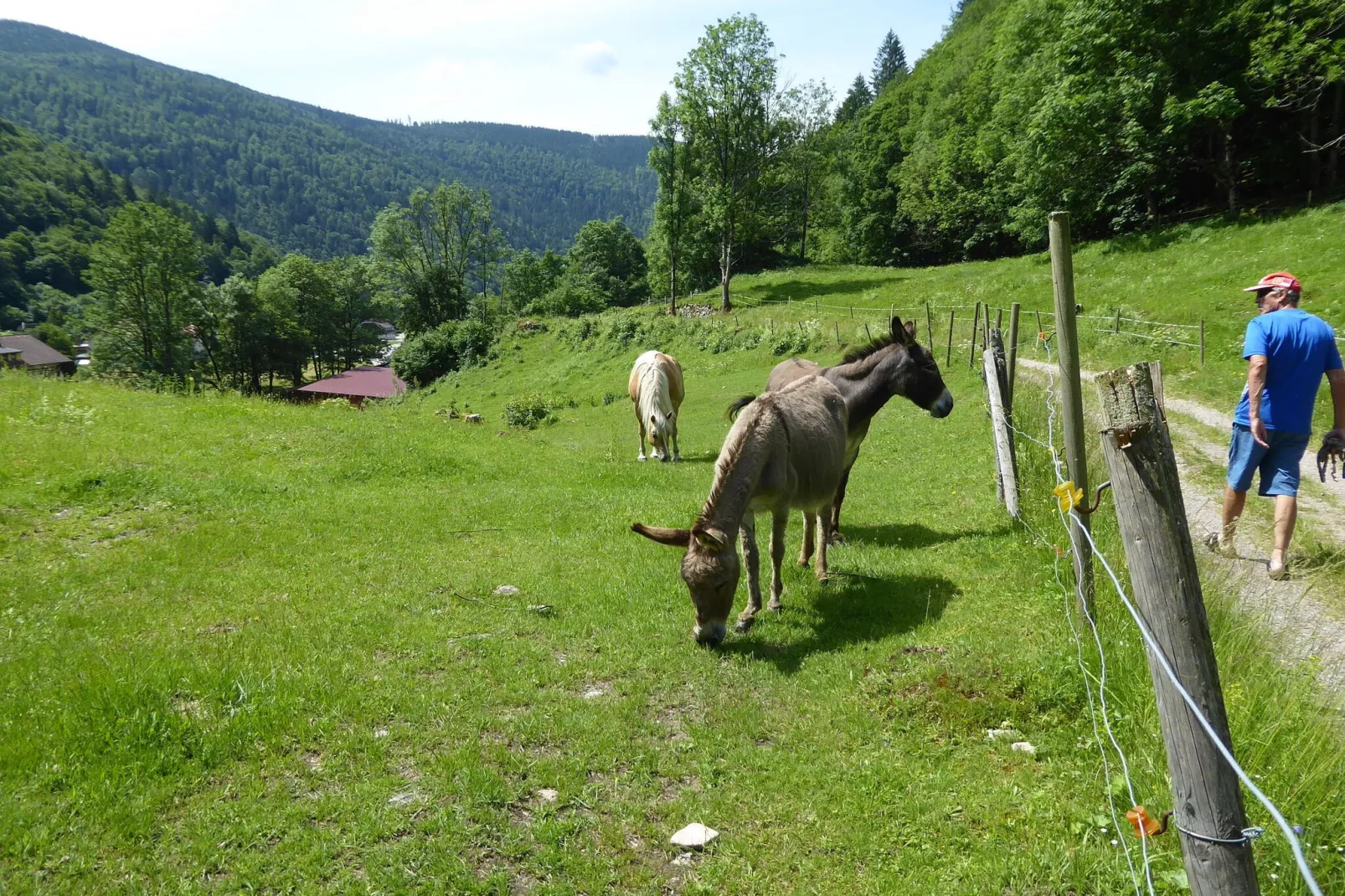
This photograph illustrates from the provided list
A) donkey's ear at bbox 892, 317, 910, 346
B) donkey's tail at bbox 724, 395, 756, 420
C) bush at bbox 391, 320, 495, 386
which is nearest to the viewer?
donkey's tail at bbox 724, 395, 756, 420

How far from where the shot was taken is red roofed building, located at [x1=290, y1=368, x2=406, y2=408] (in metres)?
64.1

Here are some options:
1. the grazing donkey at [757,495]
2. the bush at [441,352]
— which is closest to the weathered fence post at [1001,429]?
the grazing donkey at [757,495]

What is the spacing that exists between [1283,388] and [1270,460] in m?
0.76

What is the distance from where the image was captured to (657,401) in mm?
17328

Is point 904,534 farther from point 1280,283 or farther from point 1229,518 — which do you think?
point 1280,283

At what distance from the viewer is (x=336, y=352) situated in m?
88.6

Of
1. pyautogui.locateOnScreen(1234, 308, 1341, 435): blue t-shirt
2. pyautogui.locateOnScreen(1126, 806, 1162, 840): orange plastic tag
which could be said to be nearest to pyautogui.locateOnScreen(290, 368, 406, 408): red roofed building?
pyautogui.locateOnScreen(1234, 308, 1341, 435): blue t-shirt

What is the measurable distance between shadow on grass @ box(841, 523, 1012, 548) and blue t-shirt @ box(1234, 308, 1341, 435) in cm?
302

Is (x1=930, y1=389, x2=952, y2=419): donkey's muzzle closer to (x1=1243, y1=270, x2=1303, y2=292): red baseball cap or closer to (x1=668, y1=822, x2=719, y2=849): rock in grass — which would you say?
(x1=1243, y1=270, x2=1303, y2=292): red baseball cap

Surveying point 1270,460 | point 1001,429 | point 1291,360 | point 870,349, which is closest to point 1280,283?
point 1291,360

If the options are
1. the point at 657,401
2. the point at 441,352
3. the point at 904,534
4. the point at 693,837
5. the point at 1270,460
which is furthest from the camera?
the point at 441,352

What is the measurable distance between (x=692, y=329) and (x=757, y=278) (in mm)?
18454

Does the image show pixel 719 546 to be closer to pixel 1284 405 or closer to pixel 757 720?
pixel 757 720

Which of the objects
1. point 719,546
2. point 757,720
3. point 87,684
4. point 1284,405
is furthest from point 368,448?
point 1284,405
